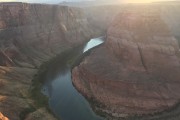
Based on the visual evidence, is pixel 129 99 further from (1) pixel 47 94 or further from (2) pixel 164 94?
(1) pixel 47 94

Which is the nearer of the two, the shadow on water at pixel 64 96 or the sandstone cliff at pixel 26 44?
the shadow on water at pixel 64 96

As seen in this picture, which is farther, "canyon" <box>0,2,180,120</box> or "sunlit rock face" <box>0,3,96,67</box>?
"sunlit rock face" <box>0,3,96,67</box>

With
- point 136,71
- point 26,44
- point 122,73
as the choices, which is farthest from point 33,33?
point 136,71

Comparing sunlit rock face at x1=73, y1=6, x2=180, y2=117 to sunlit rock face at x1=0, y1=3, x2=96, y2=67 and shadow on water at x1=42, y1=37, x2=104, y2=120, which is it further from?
sunlit rock face at x1=0, y1=3, x2=96, y2=67

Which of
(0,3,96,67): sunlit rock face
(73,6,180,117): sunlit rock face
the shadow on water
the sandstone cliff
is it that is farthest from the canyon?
the shadow on water

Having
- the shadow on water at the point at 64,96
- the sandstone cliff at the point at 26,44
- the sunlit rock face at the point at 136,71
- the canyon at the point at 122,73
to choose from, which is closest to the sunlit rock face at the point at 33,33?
the sandstone cliff at the point at 26,44

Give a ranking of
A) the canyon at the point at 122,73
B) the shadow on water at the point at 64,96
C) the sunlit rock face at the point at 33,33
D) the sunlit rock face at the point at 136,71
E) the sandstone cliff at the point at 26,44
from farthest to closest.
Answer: the sunlit rock face at the point at 33,33 < the sandstone cliff at the point at 26,44 < the shadow on water at the point at 64,96 < the sunlit rock face at the point at 136,71 < the canyon at the point at 122,73

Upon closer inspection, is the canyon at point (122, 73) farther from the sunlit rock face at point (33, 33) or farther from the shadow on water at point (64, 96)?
the shadow on water at point (64, 96)
